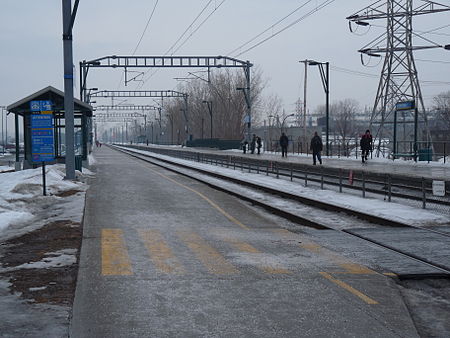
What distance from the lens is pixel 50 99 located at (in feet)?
94.6

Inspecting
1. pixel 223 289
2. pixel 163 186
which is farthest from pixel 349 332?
pixel 163 186

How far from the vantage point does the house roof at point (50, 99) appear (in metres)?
28.3

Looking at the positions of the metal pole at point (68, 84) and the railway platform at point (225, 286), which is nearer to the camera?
the railway platform at point (225, 286)

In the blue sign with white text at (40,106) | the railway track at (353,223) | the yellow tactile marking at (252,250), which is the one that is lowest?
the railway track at (353,223)

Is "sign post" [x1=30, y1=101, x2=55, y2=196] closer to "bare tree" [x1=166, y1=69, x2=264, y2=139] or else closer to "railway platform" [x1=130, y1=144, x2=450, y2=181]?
"railway platform" [x1=130, y1=144, x2=450, y2=181]

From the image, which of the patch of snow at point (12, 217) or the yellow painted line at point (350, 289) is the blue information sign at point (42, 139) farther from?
the yellow painted line at point (350, 289)

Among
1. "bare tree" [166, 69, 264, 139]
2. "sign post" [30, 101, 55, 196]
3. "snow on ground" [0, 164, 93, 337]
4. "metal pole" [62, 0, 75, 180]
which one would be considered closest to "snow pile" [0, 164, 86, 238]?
"snow on ground" [0, 164, 93, 337]

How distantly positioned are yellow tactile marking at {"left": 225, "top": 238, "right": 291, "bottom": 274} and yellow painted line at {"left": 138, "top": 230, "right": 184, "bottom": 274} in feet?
3.87

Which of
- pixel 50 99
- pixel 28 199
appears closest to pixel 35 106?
pixel 28 199

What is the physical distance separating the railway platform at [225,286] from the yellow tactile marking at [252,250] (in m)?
0.02

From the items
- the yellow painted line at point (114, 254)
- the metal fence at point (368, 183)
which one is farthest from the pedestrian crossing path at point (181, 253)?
the metal fence at point (368, 183)

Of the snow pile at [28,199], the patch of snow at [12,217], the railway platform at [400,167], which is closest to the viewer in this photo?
the patch of snow at [12,217]

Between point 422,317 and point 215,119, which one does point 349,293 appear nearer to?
point 422,317

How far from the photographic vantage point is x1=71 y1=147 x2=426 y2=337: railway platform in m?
5.70
